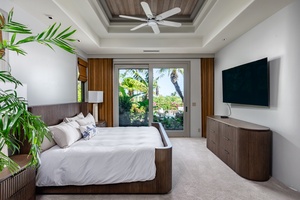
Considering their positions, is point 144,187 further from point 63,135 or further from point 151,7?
point 151,7

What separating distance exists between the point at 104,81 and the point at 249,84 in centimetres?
387

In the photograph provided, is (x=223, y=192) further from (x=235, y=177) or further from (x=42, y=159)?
(x=42, y=159)

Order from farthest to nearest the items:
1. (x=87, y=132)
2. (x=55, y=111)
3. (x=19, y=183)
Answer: (x=55, y=111)
(x=87, y=132)
(x=19, y=183)

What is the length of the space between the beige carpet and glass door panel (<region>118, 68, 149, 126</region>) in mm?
2329

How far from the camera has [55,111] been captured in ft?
11.0

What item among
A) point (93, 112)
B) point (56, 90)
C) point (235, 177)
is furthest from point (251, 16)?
point (93, 112)

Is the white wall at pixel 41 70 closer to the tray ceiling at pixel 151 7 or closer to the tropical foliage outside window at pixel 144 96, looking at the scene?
the tray ceiling at pixel 151 7

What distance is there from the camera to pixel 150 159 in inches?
97.0

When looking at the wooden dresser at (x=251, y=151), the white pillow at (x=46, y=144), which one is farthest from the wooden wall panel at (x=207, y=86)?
the white pillow at (x=46, y=144)

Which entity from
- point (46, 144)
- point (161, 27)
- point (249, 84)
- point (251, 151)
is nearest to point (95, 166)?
point (46, 144)

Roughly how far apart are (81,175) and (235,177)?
7.56 ft

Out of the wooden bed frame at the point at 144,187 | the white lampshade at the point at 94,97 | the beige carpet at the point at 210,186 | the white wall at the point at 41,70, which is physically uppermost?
the white wall at the point at 41,70

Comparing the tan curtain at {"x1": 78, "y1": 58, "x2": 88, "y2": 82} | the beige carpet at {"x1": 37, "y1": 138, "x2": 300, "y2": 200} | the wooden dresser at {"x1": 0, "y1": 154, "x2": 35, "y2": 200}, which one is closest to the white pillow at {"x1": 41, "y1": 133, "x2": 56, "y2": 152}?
the wooden dresser at {"x1": 0, "y1": 154, "x2": 35, "y2": 200}

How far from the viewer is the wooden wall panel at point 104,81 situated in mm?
5699
